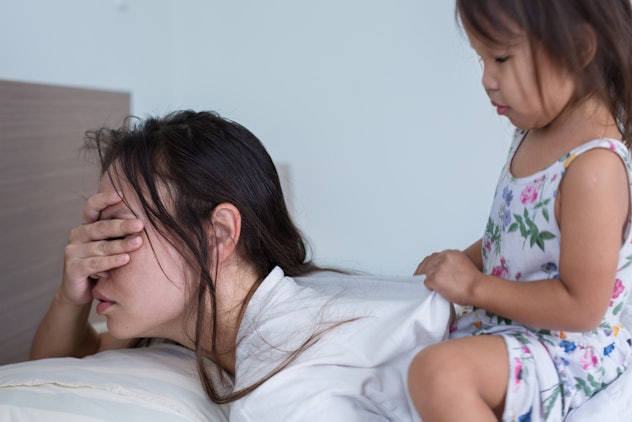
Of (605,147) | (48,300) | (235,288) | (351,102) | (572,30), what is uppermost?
(572,30)

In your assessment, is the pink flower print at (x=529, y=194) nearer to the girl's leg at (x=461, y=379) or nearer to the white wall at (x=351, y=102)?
the girl's leg at (x=461, y=379)

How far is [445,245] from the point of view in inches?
110

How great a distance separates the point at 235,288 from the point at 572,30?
0.55 m

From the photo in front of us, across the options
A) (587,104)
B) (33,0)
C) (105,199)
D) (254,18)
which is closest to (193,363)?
Answer: (105,199)

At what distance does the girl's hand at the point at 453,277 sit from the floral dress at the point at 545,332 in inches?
2.4

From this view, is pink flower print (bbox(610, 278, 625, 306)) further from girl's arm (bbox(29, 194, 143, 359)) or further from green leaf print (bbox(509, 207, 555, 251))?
girl's arm (bbox(29, 194, 143, 359))

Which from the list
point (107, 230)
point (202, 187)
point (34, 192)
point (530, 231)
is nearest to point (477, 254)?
point (530, 231)

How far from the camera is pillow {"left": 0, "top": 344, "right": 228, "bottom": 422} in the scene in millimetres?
929

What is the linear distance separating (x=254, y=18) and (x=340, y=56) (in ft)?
1.21

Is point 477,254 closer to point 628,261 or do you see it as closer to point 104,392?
point 628,261

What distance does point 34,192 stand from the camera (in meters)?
1.70

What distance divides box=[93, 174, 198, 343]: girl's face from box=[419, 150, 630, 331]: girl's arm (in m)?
0.42

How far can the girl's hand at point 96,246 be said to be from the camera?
1047 mm

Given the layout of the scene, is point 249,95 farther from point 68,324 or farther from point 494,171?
point 68,324
